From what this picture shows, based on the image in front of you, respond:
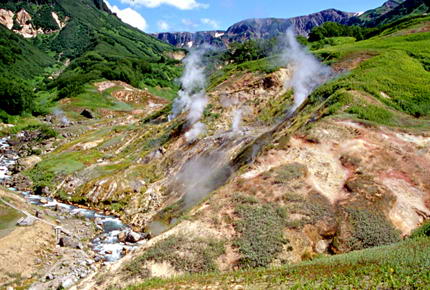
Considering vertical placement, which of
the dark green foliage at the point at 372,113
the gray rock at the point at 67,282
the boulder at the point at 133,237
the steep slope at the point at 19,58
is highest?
the steep slope at the point at 19,58

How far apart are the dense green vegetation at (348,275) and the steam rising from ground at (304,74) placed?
28.6m

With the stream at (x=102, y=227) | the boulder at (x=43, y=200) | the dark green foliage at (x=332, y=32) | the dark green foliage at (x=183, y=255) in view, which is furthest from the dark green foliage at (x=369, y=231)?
the dark green foliage at (x=332, y=32)

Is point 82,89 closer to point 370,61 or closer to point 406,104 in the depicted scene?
point 370,61

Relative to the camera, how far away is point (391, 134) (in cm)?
2495

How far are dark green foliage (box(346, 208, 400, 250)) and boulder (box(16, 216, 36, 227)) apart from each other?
23304mm

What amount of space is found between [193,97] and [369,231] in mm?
39991

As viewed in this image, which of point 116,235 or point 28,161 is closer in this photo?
point 116,235

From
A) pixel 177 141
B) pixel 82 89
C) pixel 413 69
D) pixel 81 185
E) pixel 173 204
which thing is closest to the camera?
pixel 173 204

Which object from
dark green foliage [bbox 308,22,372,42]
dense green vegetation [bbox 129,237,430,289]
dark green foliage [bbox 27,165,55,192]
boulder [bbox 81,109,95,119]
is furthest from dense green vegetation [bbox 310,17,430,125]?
boulder [bbox 81,109,95,119]

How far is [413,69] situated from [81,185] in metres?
37.1

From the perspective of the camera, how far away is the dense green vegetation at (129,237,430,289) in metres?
10.4

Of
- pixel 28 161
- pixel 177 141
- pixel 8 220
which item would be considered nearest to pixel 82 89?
pixel 28 161

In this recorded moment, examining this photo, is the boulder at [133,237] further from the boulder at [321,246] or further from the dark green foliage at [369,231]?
the dark green foliage at [369,231]

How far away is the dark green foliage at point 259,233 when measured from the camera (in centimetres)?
1720
